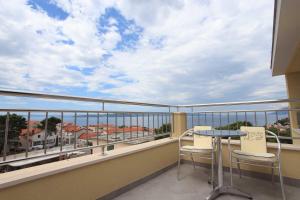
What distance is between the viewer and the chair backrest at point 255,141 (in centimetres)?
260

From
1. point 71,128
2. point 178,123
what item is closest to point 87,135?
point 71,128

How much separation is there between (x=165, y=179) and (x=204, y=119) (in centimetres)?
162

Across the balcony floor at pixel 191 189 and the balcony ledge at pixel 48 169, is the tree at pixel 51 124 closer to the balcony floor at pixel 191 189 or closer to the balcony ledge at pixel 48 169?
the balcony ledge at pixel 48 169

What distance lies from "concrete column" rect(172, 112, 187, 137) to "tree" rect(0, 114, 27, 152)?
3015 mm

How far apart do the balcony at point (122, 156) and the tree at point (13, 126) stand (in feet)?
0.04

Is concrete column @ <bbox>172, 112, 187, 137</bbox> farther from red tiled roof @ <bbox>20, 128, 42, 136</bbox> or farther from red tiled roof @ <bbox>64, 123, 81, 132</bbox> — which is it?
red tiled roof @ <bbox>20, 128, 42, 136</bbox>

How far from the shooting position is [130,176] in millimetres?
2506

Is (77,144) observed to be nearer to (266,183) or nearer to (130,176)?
(130,176)

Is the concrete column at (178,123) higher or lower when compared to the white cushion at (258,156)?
A: higher

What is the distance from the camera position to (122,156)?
94.0 inches

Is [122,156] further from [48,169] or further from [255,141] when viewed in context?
[255,141]

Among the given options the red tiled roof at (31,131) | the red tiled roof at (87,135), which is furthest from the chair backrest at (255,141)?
the red tiled roof at (31,131)

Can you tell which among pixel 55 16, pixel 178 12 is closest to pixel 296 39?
pixel 178 12

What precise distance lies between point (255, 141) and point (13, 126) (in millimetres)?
3259
